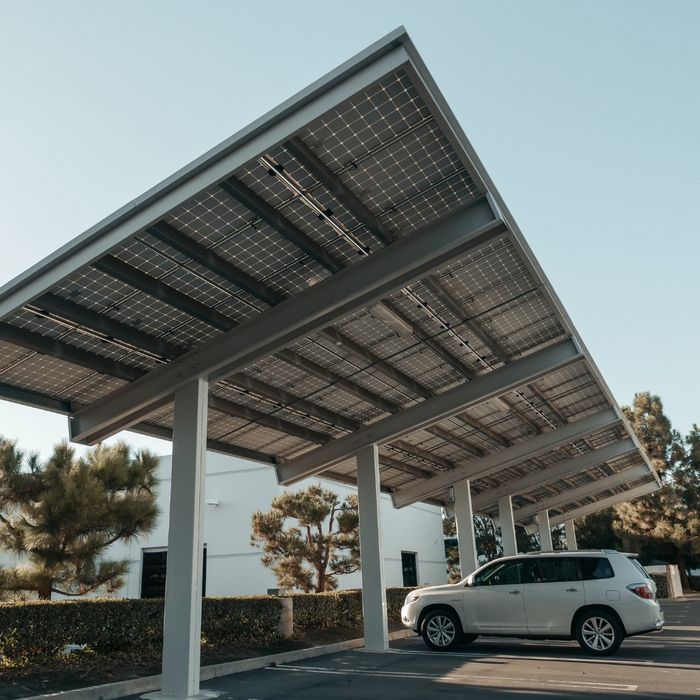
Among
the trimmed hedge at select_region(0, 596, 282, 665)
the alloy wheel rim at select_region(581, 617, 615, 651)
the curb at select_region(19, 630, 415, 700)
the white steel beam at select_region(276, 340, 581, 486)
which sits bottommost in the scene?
the curb at select_region(19, 630, 415, 700)

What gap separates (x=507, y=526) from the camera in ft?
80.6

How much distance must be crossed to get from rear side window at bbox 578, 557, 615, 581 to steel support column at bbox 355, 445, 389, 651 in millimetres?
3894

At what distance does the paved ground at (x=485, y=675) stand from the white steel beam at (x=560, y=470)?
9574 mm

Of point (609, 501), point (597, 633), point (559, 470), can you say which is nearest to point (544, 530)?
point (609, 501)

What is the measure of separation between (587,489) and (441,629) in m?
17.5

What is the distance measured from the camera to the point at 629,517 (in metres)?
40.7

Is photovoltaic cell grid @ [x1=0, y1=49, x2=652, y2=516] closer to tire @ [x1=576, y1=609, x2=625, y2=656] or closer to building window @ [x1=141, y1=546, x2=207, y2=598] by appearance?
tire @ [x1=576, y1=609, x2=625, y2=656]

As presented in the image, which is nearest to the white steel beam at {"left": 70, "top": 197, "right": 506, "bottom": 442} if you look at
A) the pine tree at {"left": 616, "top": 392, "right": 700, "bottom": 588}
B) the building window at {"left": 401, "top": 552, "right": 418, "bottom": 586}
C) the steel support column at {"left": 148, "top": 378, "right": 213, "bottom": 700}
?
the steel support column at {"left": 148, "top": 378, "right": 213, "bottom": 700}

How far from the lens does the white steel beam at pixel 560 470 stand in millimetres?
23516

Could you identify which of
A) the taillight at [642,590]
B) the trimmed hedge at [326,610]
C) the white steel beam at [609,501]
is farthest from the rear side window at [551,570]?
the white steel beam at [609,501]

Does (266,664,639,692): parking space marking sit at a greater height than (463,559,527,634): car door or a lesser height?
lesser

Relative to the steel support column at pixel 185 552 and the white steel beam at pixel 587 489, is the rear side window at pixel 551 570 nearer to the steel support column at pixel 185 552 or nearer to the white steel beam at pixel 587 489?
the steel support column at pixel 185 552

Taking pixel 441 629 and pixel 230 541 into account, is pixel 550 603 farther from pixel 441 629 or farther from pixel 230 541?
pixel 230 541

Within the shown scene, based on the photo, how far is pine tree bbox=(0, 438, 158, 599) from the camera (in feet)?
43.3
